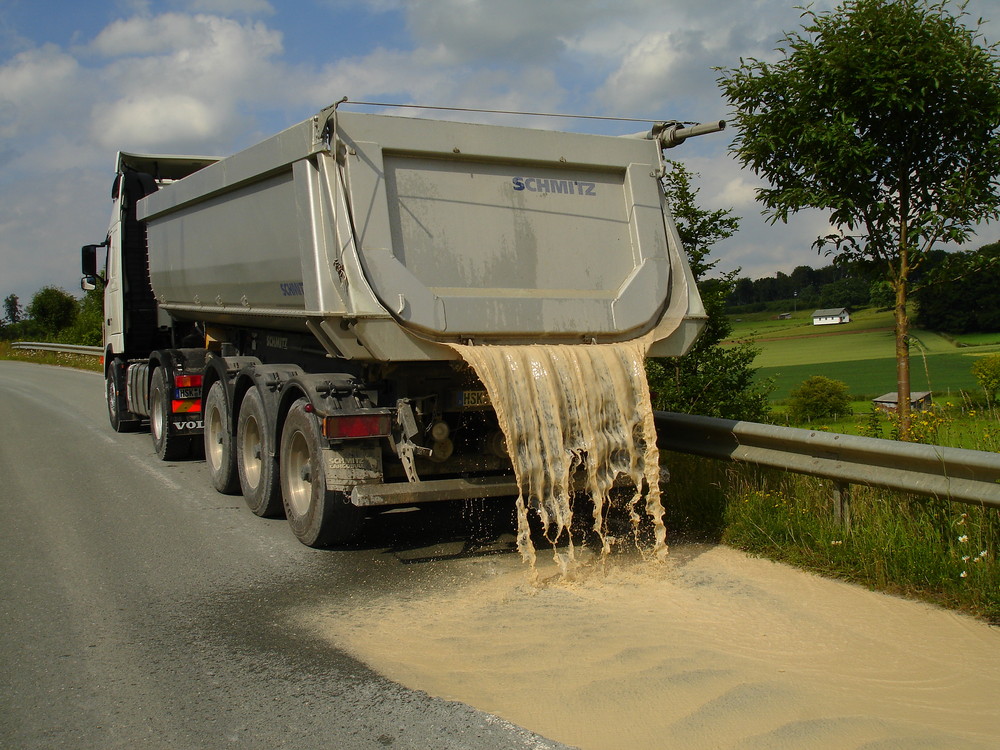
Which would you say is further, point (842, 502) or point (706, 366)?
point (706, 366)

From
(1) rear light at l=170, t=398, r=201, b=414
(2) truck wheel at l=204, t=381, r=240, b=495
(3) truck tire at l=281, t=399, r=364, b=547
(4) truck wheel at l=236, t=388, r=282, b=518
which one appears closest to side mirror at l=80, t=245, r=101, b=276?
(1) rear light at l=170, t=398, r=201, b=414

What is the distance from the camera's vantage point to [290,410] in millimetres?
6668

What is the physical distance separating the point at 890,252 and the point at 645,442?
13.6 feet

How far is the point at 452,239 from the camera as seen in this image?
614 cm

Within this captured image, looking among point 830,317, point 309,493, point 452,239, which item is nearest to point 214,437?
point 309,493

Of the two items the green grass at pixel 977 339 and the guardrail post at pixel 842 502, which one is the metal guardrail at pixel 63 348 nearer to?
the green grass at pixel 977 339

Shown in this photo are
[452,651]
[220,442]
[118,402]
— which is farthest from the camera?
[118,402]

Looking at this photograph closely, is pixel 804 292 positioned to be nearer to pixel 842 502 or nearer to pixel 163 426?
pixel 163 426

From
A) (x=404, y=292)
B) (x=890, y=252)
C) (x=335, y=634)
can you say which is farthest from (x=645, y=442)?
(x=890, y=252)

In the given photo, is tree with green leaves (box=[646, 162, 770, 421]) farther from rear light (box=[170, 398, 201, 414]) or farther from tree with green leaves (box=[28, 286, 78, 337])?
tree with green leaves (box=[28, 286, 78, 337])

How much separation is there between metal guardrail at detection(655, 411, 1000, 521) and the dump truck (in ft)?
2.55

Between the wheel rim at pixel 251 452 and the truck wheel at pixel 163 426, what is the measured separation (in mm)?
2761

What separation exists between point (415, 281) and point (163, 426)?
18.5ft

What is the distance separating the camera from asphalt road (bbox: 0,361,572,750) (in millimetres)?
3639
